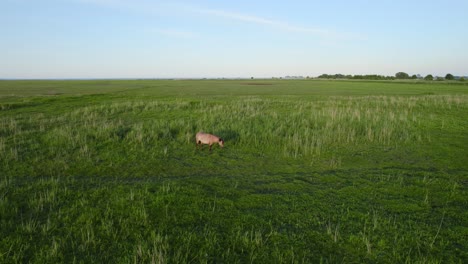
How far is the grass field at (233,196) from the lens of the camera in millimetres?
5203

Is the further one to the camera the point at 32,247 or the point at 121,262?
the point at 32,247

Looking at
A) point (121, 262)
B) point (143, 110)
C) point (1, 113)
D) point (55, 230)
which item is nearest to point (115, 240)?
point (121, 262)

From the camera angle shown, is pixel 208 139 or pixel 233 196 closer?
pixel 233 196

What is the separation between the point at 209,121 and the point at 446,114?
20335 millimetres

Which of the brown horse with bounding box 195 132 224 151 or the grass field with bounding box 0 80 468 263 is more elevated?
the brown horse with bounding box 195 132 224 151

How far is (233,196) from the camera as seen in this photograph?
7660mm

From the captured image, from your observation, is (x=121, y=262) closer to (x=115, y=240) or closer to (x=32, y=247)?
(x=115, y=240)

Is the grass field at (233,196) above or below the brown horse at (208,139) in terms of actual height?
below

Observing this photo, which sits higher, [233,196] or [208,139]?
[208,139]

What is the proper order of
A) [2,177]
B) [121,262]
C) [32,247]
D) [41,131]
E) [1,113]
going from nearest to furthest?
1. [121,262]
2. [32,247]
3. [2,177]
4. [41,131]
5. [1,113]

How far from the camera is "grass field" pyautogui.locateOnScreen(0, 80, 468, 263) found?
17.1 feet

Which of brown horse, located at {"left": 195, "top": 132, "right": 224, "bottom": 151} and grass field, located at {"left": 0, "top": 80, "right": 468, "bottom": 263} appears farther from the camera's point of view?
brown horse, located at {"left": 195, "top": 132, "right": 224, "bottom": 151}

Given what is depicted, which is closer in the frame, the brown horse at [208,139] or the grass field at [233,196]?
the grass field at [233,196]

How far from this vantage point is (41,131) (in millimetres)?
15195
